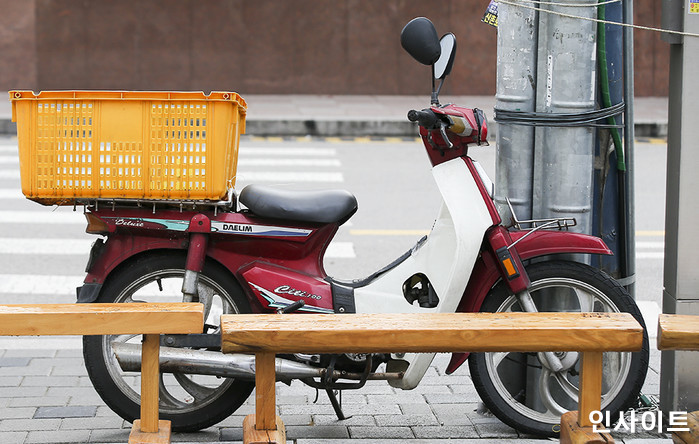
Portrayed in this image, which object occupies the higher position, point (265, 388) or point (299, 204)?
point (299, 204)

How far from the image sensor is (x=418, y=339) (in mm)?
3541

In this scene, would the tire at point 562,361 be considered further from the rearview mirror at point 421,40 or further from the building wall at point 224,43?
the building wall at point 224,43

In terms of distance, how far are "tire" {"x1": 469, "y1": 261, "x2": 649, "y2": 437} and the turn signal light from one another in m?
1.59

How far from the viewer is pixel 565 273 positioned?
171 inches

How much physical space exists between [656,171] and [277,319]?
930 cm

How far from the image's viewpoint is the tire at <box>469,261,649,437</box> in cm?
434

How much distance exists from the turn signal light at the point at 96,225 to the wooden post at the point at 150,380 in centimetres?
93

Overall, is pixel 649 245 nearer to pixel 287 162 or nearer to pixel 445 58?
pixel 287 162

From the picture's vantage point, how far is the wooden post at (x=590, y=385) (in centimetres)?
361

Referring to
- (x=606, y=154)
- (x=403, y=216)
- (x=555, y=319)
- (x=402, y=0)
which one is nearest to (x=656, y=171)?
(x=403, y=216)

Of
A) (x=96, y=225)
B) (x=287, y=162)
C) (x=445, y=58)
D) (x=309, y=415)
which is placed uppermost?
(x=445, y=58)

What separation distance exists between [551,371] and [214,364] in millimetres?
1396

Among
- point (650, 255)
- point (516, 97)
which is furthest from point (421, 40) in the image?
point (650, 255)

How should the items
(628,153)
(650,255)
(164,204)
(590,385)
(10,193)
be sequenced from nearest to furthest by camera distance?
(590,385), (164,204), (628,153), (650,255), (10,193)
